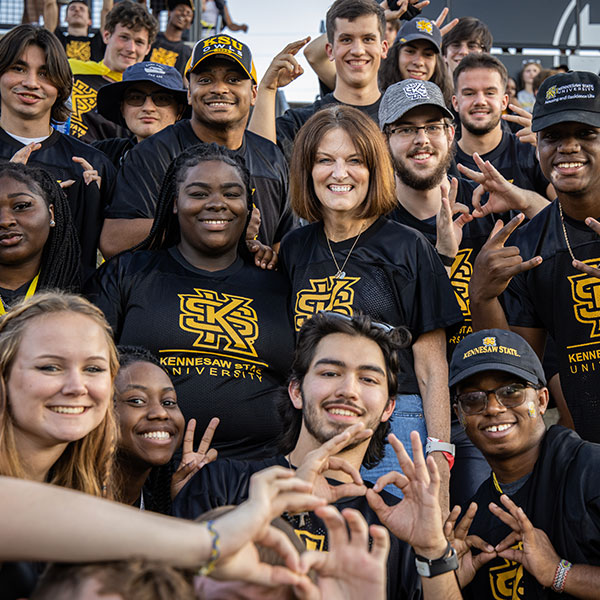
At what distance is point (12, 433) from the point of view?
293 centimetres

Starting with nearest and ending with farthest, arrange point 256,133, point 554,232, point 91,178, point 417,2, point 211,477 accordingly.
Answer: point 211,477
point 554,232
point 91,178
point 256,133
point 417,2

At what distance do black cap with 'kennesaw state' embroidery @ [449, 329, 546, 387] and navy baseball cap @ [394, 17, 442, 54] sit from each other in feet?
9.61

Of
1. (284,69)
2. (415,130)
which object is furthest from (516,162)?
(284,69)

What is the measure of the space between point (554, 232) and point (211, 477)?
224cm

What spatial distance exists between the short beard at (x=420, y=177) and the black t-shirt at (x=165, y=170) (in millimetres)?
695

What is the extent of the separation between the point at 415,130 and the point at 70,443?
109 inches

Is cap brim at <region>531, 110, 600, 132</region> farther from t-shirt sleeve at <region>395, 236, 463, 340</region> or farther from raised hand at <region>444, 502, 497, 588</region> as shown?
raised hand at <region>444, 502, 497, 588</region>

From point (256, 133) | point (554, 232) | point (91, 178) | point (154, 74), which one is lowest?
point (554, 232)

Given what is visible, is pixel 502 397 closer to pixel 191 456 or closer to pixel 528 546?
pixel 528 546

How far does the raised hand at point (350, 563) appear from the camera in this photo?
8.08 ft

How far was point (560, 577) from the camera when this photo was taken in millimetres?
3498

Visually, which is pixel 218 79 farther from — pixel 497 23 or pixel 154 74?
pixel 497 23

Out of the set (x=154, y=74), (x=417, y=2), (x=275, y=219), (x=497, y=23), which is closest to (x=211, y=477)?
(x=275, y=219)

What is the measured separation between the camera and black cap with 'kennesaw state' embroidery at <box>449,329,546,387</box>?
402 centimetres
